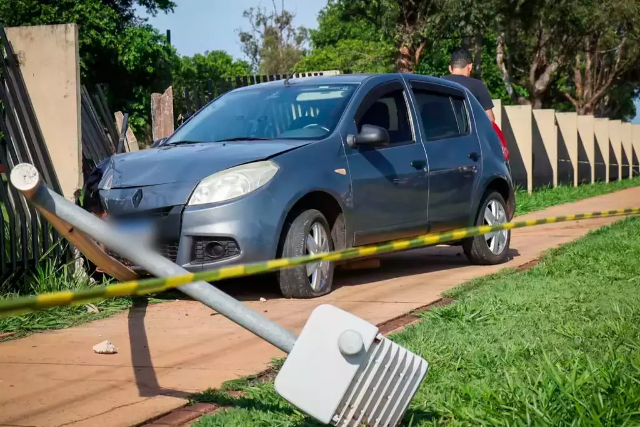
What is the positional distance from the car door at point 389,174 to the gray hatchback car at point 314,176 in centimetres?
1

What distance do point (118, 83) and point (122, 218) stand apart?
40.1 m

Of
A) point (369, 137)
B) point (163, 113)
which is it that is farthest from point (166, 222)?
point (163, 113)

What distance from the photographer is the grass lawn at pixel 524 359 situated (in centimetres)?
370

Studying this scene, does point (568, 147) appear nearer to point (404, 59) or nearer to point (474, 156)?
point (404, 59)

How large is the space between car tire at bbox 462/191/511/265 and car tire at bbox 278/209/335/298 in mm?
1996

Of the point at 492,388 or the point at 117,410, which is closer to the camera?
the point at 492,388

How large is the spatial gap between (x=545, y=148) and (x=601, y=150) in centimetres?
695

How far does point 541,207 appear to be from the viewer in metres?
16.6

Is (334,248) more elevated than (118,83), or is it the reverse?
(118,83)

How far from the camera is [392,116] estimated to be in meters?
8.54

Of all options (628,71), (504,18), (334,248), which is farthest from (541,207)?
(628,71)

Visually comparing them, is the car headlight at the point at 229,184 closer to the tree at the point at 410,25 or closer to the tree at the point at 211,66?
the tree at the point at 410,25

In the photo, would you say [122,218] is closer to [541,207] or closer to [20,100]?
[20,100]

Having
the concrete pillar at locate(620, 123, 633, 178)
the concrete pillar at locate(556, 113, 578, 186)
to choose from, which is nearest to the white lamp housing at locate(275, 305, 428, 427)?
the concrete pillar at locate(556, 113, 578, 186)
